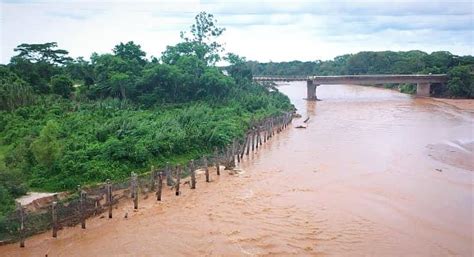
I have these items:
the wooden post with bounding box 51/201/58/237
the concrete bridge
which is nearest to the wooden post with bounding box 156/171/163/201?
the wooden post with bounding box 51/201/58/237

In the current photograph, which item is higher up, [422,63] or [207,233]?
[422,63]

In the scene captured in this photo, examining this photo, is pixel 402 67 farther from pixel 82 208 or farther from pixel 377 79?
pixel 82 208

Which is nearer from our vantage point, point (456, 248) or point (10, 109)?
point (456, 248)

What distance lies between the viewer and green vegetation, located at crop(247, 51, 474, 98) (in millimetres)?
62844

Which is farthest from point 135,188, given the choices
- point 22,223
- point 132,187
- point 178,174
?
point 22,223

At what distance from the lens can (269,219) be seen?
57.8 ft

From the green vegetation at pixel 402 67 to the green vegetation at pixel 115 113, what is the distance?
2807 cm

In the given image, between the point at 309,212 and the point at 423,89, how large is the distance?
5368 centimetres

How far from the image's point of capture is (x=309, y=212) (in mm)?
18609

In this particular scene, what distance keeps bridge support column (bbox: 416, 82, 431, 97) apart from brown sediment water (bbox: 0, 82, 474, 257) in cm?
3560

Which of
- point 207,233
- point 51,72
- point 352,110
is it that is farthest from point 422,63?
point 207,233

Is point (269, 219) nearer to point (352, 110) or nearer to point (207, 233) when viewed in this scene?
point (207, 233)

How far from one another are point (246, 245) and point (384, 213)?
6.43m

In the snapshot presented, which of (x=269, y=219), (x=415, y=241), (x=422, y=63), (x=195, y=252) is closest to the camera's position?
(x=195, y=252)
